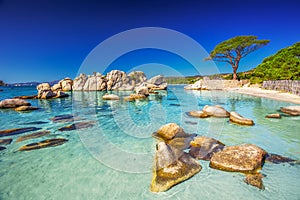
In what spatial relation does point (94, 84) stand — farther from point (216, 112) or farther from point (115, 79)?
point (216, 112)

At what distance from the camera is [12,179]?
3529 mm

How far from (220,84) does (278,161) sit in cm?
3770

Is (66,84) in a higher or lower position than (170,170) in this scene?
higher

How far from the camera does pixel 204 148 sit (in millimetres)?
4777

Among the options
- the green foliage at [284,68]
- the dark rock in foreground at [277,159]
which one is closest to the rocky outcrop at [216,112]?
the dark rock in foreground at [277,159]

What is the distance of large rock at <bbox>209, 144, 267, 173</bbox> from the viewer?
367 centimetres

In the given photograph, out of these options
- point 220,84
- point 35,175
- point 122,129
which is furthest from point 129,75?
point 35,175

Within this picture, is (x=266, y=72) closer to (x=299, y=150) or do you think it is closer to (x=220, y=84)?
(x=220, y=84)

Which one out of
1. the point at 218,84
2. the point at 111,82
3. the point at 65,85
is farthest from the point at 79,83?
the point at 218,84

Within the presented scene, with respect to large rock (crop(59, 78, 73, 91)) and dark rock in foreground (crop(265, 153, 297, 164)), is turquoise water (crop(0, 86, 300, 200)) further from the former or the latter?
large rock (crop(59, 78, 73, 91))

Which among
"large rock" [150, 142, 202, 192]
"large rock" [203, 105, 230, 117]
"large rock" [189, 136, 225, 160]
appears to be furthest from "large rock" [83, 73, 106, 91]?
"large rock" [150, 142, 202, 192]

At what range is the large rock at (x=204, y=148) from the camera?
14.5 feet

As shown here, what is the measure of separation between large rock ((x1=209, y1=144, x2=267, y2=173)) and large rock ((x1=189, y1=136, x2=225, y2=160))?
316 mm

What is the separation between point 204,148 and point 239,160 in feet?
3.63
